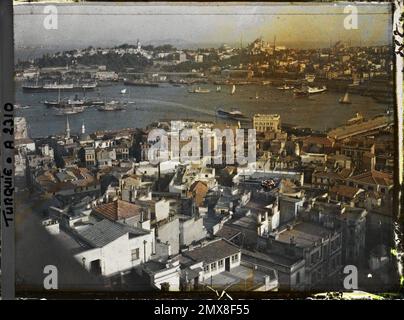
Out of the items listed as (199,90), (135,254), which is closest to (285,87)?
(199,90)

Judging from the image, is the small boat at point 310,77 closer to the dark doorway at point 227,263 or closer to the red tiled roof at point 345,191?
the red tiled roof at point 345,191

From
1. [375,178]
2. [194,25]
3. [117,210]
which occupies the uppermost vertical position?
[194,25]

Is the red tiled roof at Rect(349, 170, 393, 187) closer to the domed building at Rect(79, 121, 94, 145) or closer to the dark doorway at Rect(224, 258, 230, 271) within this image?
the dark doorway at Rect(224, 258, 230, 271)

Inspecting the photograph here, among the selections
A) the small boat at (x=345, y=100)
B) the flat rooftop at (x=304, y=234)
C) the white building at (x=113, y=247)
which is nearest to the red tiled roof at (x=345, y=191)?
the flat rooftop at (x=304, y=234)

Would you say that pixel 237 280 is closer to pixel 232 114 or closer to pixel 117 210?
pixel 117 210
